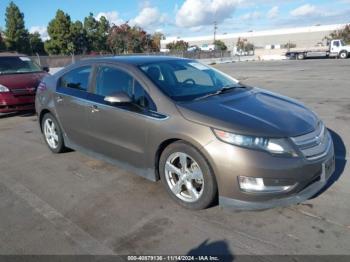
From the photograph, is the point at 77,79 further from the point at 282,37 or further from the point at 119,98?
the point at 282,37

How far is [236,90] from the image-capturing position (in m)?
4.72

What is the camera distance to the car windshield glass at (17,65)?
33.8 feet

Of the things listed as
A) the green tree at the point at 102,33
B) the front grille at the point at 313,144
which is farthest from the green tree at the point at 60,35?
the front grille at the point at 313,144

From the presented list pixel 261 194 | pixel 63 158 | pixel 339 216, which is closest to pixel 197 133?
pixel 261 194

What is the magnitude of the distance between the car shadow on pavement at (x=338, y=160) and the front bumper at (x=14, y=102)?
24.1ft

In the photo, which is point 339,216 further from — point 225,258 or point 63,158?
point 63,158

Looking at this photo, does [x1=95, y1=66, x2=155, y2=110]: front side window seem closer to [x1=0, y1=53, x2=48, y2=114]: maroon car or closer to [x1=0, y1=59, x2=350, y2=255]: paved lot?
[x1=0, y1=59, x2=350, y2=255]: paved lot

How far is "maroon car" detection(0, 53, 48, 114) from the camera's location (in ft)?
30.5

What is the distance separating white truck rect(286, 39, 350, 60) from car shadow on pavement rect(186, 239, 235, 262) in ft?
142

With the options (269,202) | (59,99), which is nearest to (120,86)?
(59,99)

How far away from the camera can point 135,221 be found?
12.3 feet

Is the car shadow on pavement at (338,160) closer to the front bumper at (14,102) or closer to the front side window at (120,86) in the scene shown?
the front side window at (120,86)

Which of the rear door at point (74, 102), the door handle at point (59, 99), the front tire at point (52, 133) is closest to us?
the rear door at point (74, 102)

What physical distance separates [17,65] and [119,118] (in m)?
7.49
